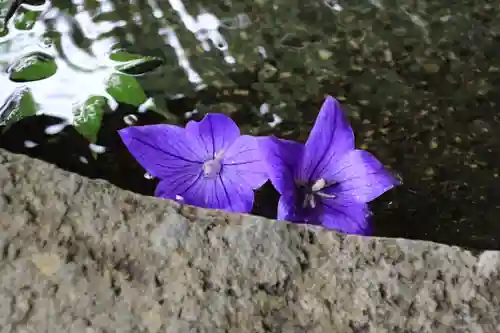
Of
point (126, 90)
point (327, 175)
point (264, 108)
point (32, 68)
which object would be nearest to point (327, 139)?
point (327, 175)

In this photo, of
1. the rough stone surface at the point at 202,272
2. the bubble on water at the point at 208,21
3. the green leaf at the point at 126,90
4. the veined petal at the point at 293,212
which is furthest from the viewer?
the bubble on water at the point at 208,21

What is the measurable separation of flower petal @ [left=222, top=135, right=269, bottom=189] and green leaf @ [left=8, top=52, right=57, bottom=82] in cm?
26

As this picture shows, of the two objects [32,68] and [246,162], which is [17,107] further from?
[246,162]

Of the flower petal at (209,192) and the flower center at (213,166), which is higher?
the flower center at (213,166)

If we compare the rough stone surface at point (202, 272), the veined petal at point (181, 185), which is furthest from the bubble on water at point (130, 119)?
the rough stone surface at point (202, 272)

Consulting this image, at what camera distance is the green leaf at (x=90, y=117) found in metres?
0.69

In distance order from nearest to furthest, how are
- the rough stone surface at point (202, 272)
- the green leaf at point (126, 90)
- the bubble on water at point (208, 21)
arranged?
1. the rough stone surface at point (202, 272)
2. the green leaf at point (126, 90)
3. the bubble on water at point (208, 21)

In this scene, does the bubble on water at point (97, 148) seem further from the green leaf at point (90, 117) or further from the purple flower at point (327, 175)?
the purple flower at point (327, 175)

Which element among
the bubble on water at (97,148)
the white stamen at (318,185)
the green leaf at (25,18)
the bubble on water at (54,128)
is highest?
the green leaf at (25,18)

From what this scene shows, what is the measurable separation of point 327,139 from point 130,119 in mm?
234

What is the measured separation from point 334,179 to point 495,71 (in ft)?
1.06

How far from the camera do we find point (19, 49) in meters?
0.75

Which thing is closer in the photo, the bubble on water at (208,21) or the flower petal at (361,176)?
the flower petal at (361,176)

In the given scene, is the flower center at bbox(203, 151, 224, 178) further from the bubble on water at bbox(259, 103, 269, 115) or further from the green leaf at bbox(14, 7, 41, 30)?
the green leaf at bbox(14, 7, 41, 30)
